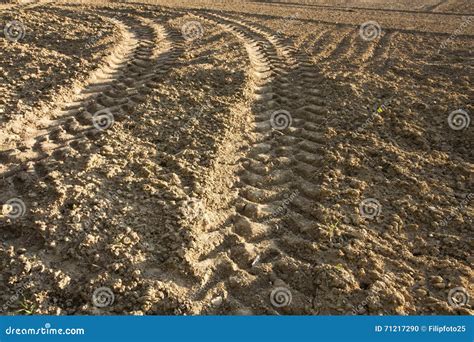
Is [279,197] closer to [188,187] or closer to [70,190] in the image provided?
[188,187]

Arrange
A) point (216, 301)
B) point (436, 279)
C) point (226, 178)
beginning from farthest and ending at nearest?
point (226, 178)
point (436, 279)
point (216, 301)


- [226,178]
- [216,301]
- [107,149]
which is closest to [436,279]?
[216,301]

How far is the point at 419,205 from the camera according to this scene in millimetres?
4980

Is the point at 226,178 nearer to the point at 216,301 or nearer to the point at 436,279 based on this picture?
the point at 216,301

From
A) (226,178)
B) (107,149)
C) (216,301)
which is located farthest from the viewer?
(107,149)

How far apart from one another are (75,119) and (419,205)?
16.2 feet

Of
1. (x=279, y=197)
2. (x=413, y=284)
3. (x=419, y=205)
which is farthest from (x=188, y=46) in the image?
(x=413, y=284)

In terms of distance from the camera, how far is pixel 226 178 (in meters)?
5.26

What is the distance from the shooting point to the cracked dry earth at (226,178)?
3883 millimetres

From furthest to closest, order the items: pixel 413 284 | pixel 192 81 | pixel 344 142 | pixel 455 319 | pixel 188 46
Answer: pixel 188 46 < pixel 192 81 < pixel 344 142 < pixel 413 284 < pixel 455 319

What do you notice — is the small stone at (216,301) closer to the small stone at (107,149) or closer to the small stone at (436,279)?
the small stone at (436,279)

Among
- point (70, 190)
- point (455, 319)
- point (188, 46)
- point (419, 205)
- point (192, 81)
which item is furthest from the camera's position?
point (188, 46)

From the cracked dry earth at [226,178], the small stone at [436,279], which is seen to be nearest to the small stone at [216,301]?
the cracked dry earth at [226,178]

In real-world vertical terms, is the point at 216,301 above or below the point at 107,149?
below
